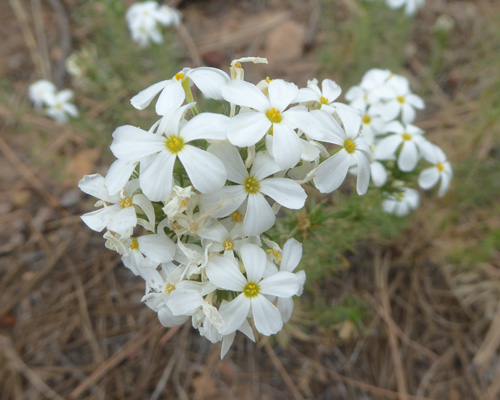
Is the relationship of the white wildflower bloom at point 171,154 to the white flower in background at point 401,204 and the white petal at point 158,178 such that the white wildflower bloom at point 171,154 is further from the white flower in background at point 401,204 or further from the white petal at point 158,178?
the white flower in background at point 401,204

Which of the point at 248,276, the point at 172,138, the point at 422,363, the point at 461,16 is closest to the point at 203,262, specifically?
the point at 248,276

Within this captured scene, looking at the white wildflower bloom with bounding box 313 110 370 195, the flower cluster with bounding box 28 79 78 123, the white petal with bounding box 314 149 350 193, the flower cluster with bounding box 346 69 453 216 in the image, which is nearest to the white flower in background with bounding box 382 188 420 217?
the flower cluster with bounding box 346 69 453 216

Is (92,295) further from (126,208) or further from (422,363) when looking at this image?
(422,363)

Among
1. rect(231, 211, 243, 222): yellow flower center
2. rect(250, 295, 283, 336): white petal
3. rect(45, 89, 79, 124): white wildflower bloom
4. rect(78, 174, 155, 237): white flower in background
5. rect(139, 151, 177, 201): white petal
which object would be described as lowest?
rect(45, 89, 79, 124): white wildflower bloom

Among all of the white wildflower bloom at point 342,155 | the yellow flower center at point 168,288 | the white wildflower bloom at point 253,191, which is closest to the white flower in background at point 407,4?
the white wildflower bloom at point 342,155

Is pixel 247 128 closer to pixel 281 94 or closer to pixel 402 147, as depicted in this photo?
pixel 281 94

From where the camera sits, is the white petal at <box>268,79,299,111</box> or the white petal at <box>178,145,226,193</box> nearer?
the white petal at <box>178,145,226,193</box>

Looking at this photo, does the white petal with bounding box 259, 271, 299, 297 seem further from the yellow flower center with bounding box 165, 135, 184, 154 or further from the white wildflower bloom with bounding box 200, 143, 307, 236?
the yellow flower center with bounding box 165, 135, 184, 154
